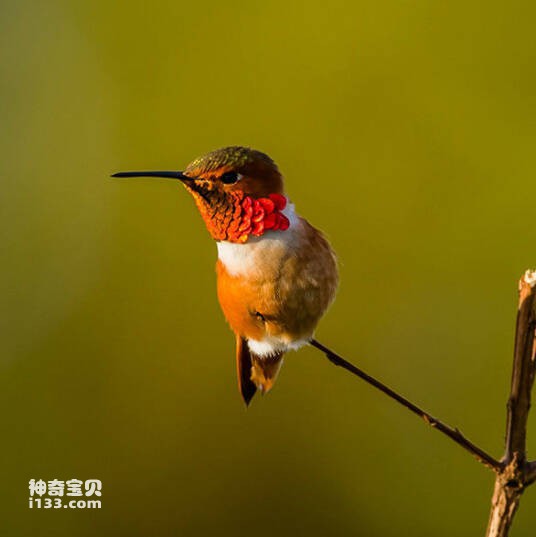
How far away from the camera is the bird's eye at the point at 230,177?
2.23 meters

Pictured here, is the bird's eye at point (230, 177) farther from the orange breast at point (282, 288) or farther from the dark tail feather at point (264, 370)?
the dark tail feather at point (264, 370)

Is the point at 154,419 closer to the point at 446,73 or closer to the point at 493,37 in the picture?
the point at 446,73

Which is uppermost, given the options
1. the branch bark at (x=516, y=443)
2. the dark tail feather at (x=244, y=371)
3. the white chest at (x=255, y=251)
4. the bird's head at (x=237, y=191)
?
the bird's head at (x=237, y=191)

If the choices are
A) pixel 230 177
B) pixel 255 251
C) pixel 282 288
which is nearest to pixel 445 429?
pixel 282 288

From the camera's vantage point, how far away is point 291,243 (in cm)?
237

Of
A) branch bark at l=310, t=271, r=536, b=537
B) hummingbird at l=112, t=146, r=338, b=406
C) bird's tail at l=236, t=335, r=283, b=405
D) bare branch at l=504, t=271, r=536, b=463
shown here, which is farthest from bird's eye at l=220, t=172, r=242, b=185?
bare branch at l=504, t=271, r=536, b=463

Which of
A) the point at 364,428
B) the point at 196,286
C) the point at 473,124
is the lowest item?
the point at 364,428

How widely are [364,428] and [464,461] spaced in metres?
0.55

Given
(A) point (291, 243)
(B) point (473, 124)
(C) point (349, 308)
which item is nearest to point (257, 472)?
(C) point (349, 308)

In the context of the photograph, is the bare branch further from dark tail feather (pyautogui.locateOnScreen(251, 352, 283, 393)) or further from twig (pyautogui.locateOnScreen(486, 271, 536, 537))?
dark tail feather (pyautogui.locateOnScreen(251, 352, 283, 393))

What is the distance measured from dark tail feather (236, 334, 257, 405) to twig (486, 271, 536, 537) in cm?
89

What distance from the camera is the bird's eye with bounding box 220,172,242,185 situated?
2.23 meters

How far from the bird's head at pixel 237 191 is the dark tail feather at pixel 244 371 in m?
0.43

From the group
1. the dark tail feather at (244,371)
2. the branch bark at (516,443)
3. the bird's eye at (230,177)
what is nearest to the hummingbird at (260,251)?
the bird's eye at (230,177)
